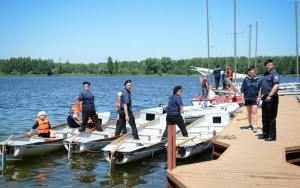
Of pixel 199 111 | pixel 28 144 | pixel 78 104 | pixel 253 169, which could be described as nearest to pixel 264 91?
pixel 253 169

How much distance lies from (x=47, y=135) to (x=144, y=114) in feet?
20.5

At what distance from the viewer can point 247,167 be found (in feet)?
26.9

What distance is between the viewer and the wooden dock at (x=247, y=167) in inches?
281

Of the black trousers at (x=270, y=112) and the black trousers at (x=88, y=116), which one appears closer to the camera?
the black trousers at (x=270, y=112)

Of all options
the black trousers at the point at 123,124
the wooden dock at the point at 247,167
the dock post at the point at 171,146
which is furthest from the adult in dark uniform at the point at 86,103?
the dock post at the point at 171,146

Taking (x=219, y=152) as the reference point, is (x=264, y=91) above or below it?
above

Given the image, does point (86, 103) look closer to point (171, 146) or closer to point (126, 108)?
point (126, 108)

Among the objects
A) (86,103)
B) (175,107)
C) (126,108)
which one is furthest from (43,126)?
(175,107)

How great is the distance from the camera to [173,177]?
757 cm

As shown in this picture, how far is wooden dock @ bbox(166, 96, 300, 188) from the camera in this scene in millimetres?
7145

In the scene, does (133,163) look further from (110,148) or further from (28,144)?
(28,144)

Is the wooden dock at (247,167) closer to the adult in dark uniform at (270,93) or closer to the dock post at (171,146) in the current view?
the dock post at (171,146)

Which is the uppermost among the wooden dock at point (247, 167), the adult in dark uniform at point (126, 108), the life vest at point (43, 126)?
the adult in dark uniform at point (126, 108)

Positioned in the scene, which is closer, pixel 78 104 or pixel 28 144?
pixel 28 144
